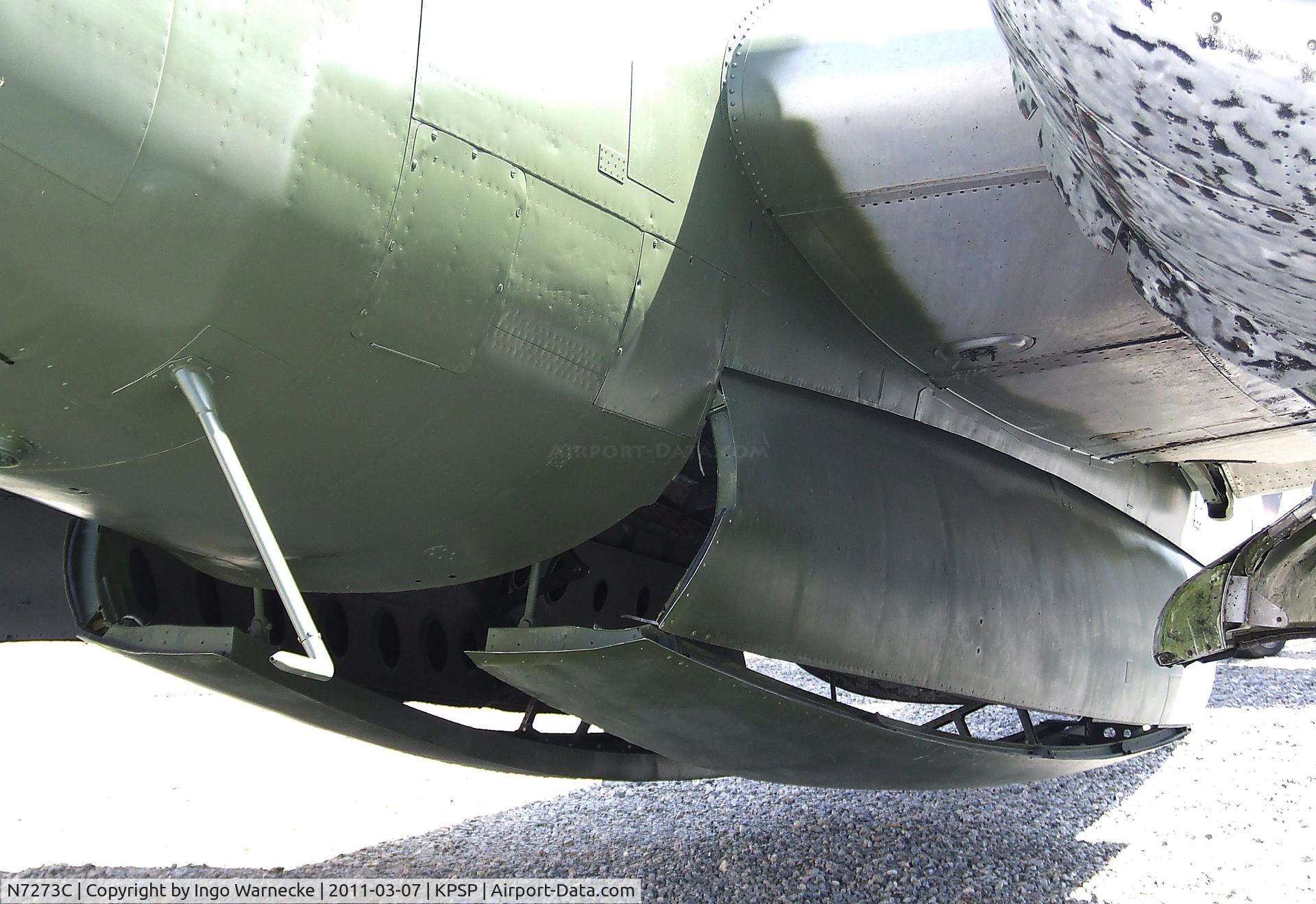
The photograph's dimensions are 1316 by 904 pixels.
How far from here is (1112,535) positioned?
15.5 ft

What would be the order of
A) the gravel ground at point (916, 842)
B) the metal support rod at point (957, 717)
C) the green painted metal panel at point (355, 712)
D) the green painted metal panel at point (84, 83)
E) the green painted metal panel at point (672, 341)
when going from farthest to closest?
the gravel ground at point (916, 842)
the metal support rod at point (957, 717)
the green painted metal panel at point (355, 712)
the green painted metal panel at point (672, 341)
the green painted metal panel at point (84, 83)

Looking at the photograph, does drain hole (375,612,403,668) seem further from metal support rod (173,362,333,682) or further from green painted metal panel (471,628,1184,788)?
metal support rod (173,362,333,682)

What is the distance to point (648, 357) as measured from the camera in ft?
10.4

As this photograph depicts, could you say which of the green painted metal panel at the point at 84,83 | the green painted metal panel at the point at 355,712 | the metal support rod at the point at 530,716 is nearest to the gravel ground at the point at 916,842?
the green painted metal panel at the point at 355,712

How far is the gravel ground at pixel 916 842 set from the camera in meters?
5.00

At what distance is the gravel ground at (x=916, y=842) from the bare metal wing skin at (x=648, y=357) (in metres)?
0.78

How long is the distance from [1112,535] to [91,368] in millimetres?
4042

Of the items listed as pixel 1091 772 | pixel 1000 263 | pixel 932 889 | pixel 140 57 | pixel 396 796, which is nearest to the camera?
pixel 140 57

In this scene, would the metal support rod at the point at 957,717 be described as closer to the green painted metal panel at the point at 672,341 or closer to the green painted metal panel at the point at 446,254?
the green painted metal panel at the point at 672,341

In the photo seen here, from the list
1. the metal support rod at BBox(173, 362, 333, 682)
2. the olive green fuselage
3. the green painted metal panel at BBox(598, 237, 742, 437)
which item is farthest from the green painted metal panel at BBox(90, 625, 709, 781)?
the green painted metal panel at BBox(598, 237, 742, 437)

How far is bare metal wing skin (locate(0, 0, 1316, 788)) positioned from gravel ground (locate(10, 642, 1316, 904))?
0.78 m

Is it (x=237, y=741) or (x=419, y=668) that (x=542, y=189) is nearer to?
(x=419, y=668)

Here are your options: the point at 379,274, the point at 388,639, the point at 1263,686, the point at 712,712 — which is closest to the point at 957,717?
the point at 712,712

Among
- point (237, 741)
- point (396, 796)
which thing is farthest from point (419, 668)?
point (237, 741)
